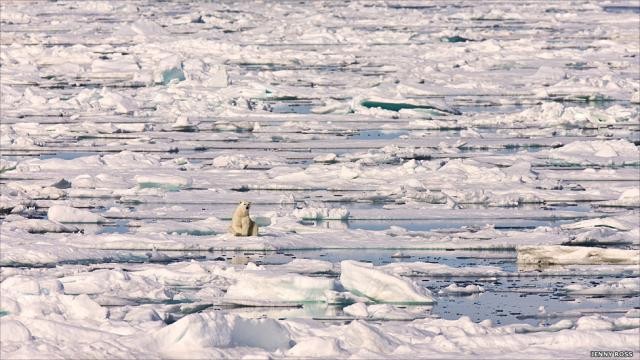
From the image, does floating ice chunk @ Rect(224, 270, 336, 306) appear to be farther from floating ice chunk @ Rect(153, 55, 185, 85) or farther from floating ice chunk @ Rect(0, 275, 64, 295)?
floating ice chunk @ Rect(153, 55, 185, 85)

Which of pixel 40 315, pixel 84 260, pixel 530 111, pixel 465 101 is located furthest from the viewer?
pixel 465 101

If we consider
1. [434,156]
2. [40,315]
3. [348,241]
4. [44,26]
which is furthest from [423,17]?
[40,315]

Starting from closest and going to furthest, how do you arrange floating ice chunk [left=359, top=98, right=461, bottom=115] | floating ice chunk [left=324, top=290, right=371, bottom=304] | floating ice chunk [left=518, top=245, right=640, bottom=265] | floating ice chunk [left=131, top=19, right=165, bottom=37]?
floating ice chunk [left=324, top=290, right=371, bottom=304] → floating ice chunk [left=518, top=245, right=640, bottom=265] → floating ice chunk [left=359, top=98, right=461, bottom=115] → floating ice chunk [left=131, top=19, right=165, bottom=37]

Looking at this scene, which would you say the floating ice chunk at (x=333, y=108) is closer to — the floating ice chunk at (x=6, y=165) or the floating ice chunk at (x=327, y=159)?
the floating ice chunk at (x=327, y=159)

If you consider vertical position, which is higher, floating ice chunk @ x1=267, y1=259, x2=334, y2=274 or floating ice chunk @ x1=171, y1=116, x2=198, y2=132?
floating ice chunk @ x1=171, y1=116, x2=198, y2=132

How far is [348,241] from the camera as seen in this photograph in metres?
9.52

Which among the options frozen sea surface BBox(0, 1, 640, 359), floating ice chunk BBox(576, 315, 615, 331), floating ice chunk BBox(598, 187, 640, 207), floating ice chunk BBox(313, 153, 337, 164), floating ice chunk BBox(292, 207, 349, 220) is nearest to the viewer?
frozen sea surface BBox(0, 1, 640, 359)

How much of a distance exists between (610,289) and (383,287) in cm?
138

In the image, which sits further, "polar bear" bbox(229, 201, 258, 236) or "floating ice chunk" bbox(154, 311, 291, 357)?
"polar bear" bbox(229, 201, 258, 236)

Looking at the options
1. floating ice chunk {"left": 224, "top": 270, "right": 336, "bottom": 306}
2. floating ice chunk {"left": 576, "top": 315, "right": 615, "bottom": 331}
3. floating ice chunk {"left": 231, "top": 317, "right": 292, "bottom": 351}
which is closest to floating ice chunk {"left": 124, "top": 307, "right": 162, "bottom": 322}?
floating ice chunk {"left": 224, "top": 270, "right": 336, "bottom": 306}

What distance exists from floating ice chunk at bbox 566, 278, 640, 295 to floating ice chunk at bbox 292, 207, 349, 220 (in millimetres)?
2663

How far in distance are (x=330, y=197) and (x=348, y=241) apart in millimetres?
1930

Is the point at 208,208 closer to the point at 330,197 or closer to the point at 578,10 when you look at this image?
the point at 330,197

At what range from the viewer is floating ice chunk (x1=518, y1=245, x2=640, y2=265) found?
8938 millimetres
